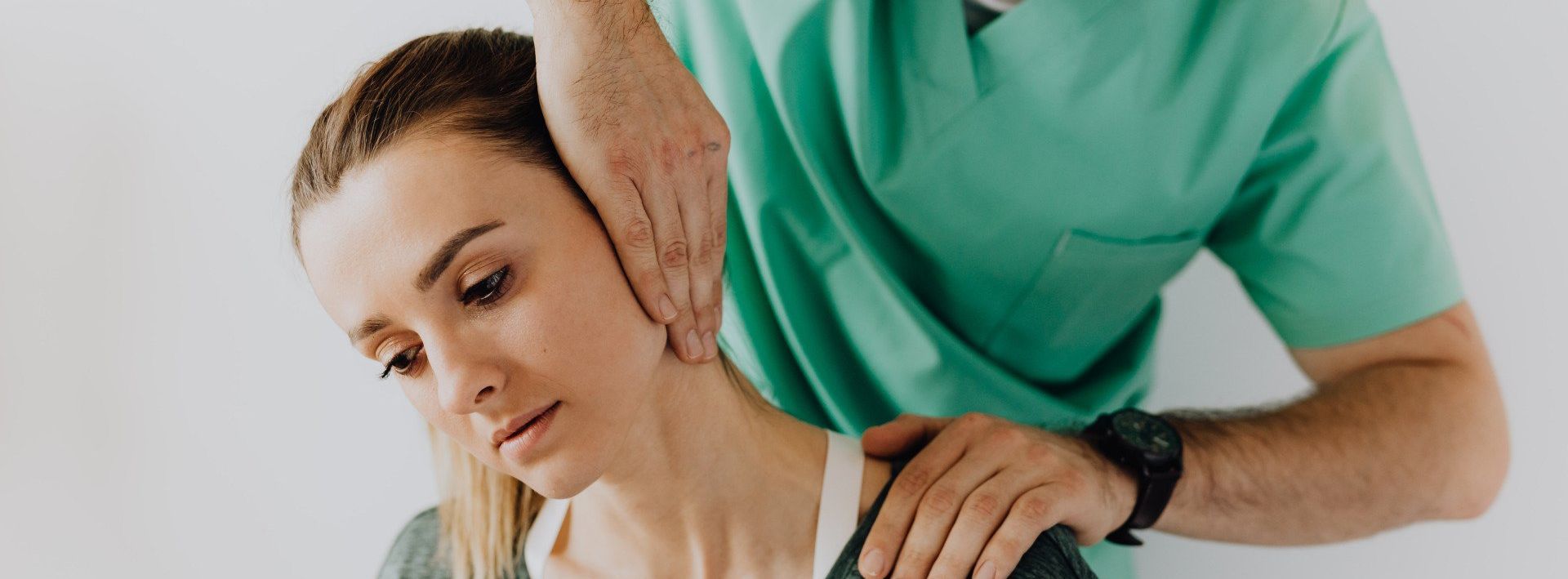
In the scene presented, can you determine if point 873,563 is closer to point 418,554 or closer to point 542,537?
point 542,537

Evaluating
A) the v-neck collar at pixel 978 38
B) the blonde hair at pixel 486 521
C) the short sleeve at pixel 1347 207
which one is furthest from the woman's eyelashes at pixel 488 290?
the short sleeve at pixel 1347 207

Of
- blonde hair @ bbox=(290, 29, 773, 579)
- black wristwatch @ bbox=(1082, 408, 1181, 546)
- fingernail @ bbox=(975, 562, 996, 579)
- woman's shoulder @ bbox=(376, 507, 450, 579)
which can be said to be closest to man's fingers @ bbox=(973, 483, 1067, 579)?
fingernail @ bbox=(975, 562, 996, 579)

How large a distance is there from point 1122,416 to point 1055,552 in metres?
0.16

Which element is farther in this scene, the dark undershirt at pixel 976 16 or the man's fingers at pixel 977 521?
the dark undershirt at pixel 976 16

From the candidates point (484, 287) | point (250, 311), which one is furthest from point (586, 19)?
point (250, 311)

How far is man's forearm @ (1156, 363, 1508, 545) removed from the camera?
103 centimetres

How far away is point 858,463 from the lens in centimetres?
94

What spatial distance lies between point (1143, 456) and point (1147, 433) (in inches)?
1.0

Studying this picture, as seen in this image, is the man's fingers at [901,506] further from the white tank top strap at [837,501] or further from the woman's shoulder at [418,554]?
the woman's shoulder at [418,554]

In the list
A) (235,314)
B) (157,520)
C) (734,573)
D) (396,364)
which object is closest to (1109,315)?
(734,573)

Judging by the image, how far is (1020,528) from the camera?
84cm

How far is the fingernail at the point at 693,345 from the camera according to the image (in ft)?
2.75

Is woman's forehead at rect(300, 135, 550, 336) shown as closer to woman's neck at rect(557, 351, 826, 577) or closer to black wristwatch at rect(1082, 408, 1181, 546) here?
woman's neck at rect(557, 351, 826, 577)

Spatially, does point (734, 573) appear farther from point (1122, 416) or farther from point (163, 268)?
point (163, 268)
